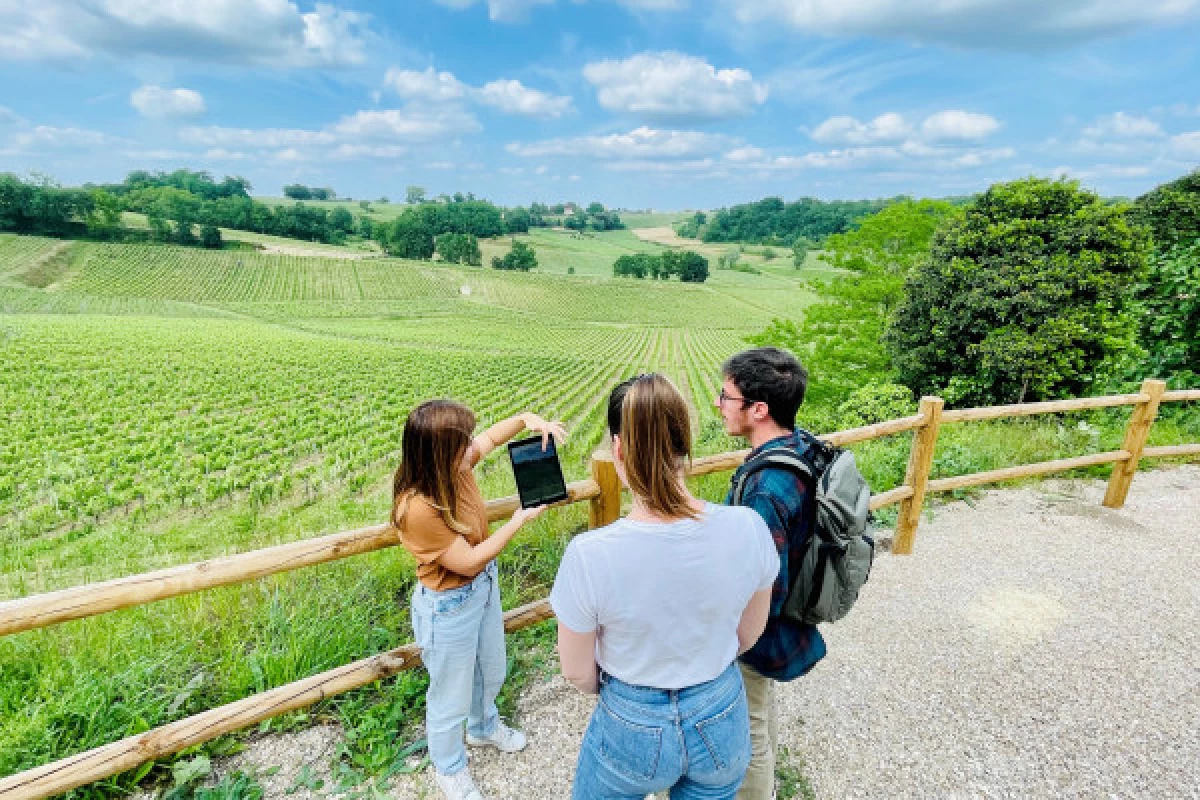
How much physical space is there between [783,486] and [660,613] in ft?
2.10

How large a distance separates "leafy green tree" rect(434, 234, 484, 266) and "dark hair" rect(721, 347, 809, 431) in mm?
95442

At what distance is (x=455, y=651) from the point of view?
7.39ft

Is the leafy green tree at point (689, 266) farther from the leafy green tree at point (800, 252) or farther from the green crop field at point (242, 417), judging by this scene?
the leafy green tree at point (800, 252)

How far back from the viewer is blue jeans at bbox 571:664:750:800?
1.45m

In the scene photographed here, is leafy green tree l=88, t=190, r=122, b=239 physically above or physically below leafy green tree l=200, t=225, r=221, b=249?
above

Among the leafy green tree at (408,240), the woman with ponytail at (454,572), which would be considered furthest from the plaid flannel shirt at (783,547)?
the leafy green tree at (408,240)

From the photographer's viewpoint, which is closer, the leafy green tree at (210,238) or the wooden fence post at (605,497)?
the wooden fence post at (605,497)

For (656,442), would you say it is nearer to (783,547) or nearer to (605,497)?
(783,547)

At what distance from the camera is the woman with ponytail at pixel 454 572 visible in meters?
1.97

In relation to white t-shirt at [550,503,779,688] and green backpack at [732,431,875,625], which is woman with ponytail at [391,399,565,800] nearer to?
white t-shirt at [550,503,779,688]

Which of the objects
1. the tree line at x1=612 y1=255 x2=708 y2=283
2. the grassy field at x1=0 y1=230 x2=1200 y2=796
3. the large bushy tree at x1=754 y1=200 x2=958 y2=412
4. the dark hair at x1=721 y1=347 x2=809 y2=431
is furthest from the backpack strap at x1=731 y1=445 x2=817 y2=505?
the tree line at x1=612 y1=255 x2=708 y2=283

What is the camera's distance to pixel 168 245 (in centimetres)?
7462

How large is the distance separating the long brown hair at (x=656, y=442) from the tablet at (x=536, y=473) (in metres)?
0.75

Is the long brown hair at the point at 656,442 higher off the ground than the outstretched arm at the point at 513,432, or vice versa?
the long brown hair at the point at 656,442
